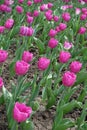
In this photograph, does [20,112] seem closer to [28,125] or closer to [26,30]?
[28,125]

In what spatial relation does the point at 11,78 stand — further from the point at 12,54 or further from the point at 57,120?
the point at 57,120

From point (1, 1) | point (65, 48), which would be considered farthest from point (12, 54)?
point (1, 1)

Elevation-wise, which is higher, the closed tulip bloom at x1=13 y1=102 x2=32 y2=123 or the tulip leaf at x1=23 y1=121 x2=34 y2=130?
the closed tulip bloom at x1=13 y1=102 x2=32 y2=123

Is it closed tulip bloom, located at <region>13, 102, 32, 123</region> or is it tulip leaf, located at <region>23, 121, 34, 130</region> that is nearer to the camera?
closed tulip bloom, located at <region>13, 102, 32, 123</region>

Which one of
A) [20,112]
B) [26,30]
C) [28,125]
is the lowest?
[28,125]

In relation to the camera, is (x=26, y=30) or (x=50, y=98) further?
(x=26, y=30)

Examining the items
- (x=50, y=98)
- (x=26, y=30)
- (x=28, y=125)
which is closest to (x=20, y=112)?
(x=28, y=125)

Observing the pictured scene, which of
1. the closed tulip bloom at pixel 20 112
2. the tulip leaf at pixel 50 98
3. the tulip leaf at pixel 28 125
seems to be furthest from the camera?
the tulip leaf at pixel 50 98

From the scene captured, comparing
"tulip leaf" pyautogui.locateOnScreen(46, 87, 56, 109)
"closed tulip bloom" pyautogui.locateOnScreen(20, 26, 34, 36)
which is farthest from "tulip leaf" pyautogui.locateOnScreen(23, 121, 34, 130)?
"closed tulip bloom" pyautogui.locateOnScreen(20, 26, 34, 36)

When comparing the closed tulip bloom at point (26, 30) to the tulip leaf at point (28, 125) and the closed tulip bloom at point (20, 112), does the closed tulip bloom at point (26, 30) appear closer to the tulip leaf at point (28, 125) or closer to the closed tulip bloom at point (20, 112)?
the tulip leaf at point (28, 125)

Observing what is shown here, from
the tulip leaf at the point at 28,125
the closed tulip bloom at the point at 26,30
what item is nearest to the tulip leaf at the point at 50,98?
the tulip leaf at the point at 28,125

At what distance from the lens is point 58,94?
2766mm

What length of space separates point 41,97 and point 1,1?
9.41 feet

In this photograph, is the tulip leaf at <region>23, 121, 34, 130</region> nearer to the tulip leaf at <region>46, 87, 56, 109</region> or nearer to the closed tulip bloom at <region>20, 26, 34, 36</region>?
the tulip leaf at <region>46, 87, 56, 109</region>
